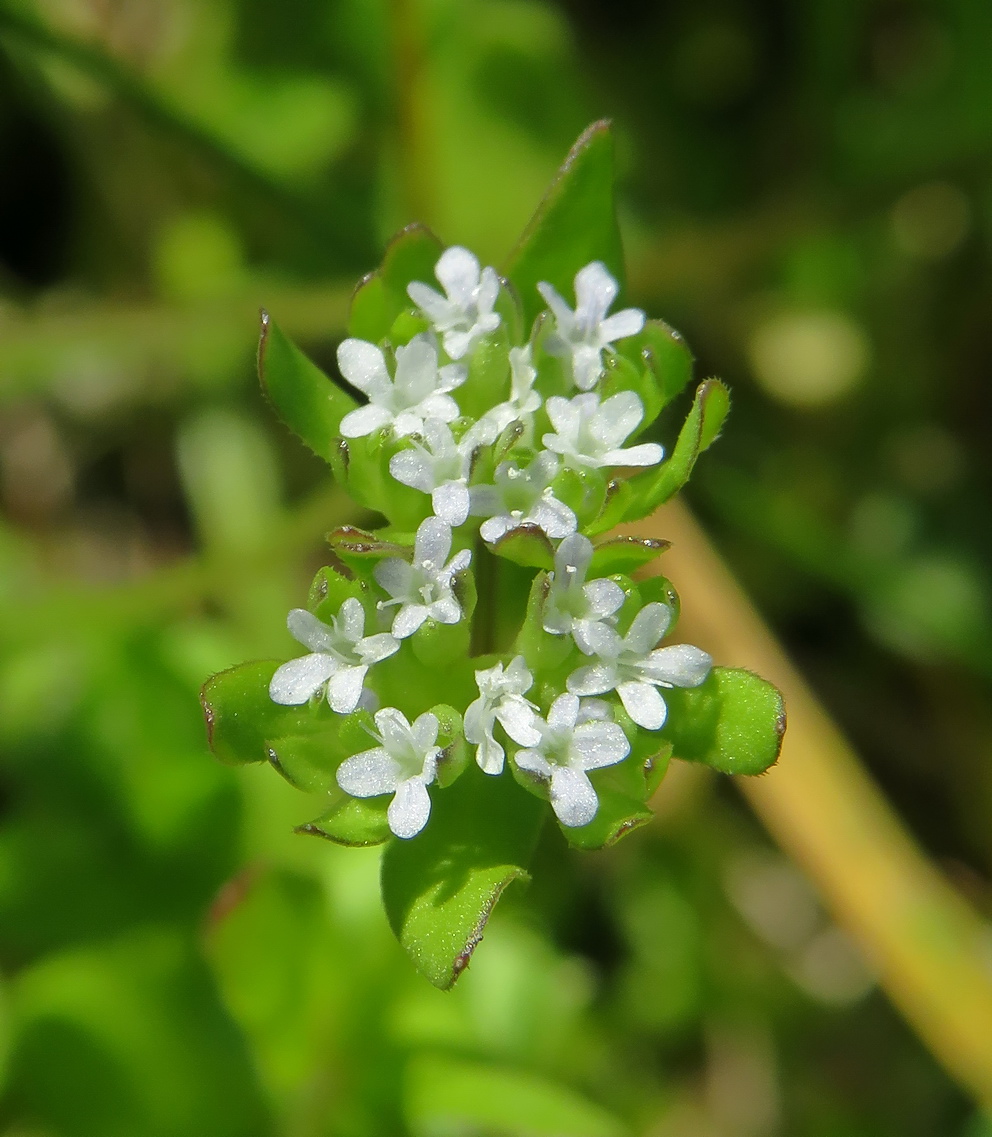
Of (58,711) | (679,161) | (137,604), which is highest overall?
(679,161)

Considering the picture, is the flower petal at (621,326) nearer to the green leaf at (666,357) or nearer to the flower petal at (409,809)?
the green leaf at (666,357)

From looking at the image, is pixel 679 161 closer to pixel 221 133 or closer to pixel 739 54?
pixel 739 54

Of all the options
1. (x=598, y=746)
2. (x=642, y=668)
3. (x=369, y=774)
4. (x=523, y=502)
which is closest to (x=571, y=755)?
(x=598, y=746)

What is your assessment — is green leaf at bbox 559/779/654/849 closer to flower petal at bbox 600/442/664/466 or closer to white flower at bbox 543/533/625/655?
white flower at bbox 543/533/625/655

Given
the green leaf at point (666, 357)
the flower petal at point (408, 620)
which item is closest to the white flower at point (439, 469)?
the flower petal at point (408, 620)

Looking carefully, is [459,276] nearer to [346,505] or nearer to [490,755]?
[490,755]

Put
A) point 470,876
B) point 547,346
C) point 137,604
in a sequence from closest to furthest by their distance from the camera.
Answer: point 470,876 → point 547,346 → point 137,604

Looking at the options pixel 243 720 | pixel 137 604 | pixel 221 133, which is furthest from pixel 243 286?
pixel 243 720
